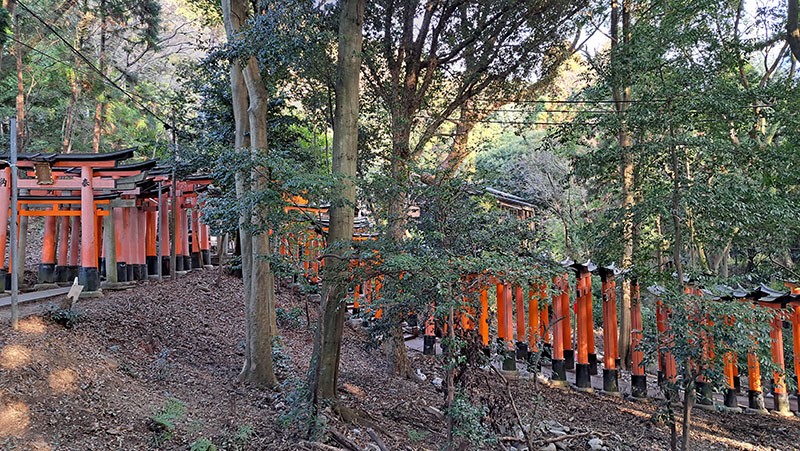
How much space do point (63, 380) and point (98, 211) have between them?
20.4ft

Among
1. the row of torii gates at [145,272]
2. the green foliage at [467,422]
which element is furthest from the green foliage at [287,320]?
the green foliage at [467,422]

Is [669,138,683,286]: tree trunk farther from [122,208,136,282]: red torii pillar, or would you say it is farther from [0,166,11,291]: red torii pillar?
[122,208,136,282]: red torii pillar

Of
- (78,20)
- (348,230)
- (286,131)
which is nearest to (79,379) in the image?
(348,230)

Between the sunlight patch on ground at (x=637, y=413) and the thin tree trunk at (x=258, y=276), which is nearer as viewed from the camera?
the thin tree trunk at (x=258, y=276)

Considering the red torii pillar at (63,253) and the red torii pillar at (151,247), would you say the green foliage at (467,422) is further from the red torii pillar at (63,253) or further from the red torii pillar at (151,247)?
the red torii pillar at (151,247)

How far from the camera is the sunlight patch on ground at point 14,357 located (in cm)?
502

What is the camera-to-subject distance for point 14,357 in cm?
516

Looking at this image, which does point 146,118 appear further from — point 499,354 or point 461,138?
point 499,354

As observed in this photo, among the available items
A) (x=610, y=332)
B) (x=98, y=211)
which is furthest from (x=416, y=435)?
(x=98, y=211)

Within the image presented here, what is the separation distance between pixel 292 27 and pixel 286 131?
18.1ft

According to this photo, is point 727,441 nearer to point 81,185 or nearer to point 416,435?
point 416,435

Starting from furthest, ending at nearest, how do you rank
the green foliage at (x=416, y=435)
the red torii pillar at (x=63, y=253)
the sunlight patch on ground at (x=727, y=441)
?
the red torii pillar at (x=63, y=253) → the sunlight patch on ground at (x=727, y=441) → the green foliage at (x=416, y=435)

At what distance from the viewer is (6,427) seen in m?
4.19

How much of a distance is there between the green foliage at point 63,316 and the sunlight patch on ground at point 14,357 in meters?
1.31
